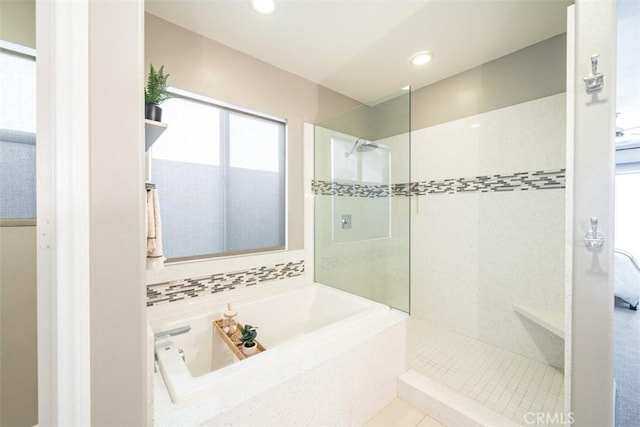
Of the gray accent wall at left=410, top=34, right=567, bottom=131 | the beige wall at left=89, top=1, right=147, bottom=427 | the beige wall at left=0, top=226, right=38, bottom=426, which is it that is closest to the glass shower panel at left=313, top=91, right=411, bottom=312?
the gray accent wall at left=410, top=34, right=567, bottom=131

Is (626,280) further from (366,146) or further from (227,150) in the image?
(227,150)

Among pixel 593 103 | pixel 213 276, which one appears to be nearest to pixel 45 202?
pixel 213 276

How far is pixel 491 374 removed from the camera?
1698mm

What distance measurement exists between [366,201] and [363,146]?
491mm

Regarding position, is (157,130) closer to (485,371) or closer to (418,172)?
(418,172)

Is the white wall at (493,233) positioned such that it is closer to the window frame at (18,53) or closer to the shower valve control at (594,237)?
the shower valve control at (594,237)

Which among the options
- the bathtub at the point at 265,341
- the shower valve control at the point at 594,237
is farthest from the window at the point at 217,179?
the shower valve control at the point at 594,237

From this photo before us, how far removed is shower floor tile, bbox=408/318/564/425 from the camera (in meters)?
1.42

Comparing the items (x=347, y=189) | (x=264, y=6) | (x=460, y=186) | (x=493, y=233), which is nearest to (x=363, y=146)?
(x=347, y=189)

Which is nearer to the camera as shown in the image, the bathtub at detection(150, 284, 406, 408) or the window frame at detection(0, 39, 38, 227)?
the window frame at detection(0, 39, 38, 227)

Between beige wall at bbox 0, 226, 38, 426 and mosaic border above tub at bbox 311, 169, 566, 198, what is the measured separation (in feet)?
6.12

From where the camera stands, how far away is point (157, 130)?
1.05 m

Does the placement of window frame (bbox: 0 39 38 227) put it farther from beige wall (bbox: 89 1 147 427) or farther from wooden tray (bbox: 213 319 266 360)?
wooden tray (bbox: 213 319 266 360)

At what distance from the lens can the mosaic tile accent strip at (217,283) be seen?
1.62 meters
